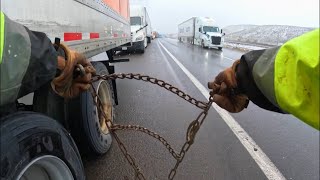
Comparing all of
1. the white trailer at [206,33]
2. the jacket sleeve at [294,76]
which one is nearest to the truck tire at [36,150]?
the jacket sleeve at [294,76]

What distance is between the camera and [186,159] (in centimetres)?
484

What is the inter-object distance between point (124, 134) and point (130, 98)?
317 centimetres

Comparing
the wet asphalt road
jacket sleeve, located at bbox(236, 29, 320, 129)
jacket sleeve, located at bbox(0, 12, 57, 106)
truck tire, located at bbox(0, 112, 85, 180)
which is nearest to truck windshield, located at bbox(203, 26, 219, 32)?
the wet asphalt road

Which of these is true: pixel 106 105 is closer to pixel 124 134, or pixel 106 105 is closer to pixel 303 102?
pixel 124 134

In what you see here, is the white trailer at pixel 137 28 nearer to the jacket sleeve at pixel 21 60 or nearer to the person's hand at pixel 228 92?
the person's hand at pixel 228 92

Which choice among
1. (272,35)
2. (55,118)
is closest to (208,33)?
(272,35)

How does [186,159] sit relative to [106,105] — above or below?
below

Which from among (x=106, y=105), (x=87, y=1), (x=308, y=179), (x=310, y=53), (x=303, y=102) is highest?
(x=87, y=1)

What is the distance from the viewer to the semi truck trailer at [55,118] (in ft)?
6.64

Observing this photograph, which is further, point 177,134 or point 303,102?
point 177,134

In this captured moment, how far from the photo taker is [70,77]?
7.97 feet

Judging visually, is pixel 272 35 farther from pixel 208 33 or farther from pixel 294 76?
pixel 294 76

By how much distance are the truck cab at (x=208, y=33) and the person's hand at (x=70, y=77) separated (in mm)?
37402

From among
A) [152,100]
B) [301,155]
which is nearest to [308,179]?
[301,155]
